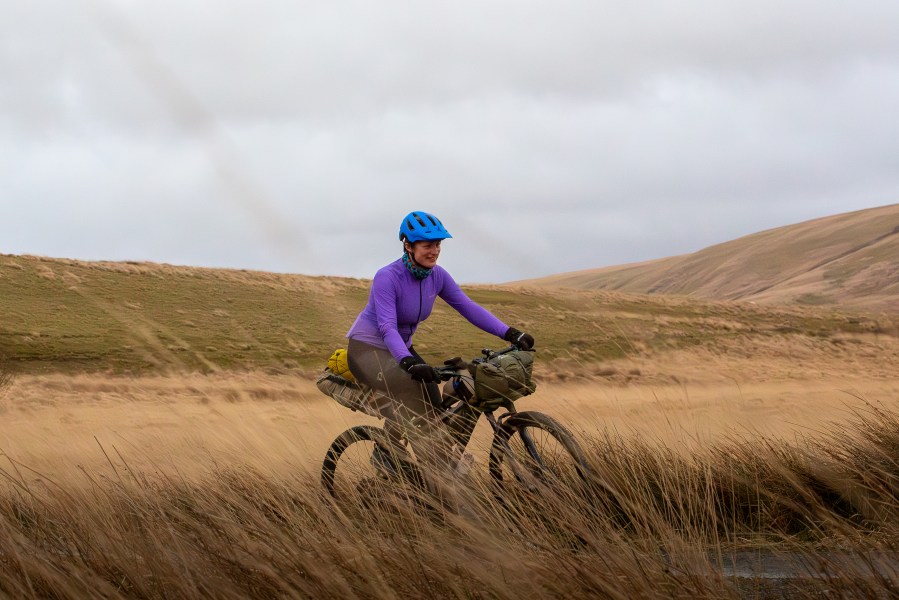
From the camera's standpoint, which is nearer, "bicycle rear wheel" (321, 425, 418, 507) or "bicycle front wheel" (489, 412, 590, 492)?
"bicycle front wheel" (489, 412, 590, 492)

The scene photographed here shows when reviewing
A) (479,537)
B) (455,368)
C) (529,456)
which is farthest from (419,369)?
(479,537)

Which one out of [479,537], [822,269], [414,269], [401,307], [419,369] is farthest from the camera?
[822,269]

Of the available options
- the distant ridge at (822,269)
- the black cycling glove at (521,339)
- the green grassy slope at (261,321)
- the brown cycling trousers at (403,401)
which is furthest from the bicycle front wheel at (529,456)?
the distant ridge at (822,269)

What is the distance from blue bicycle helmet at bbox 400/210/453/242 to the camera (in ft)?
18.4

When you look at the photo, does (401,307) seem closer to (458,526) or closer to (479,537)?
(458,526)

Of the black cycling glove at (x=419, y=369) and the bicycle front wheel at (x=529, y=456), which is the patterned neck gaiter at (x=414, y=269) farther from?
the bicycle front wheel at (x=529, y=456)

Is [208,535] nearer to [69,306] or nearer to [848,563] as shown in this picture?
[848,563]

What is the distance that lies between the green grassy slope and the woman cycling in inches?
672

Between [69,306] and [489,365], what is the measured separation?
3429 centimetres

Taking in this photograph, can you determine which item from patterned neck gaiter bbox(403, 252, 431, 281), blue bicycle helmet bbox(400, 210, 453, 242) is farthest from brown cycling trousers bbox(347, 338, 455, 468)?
blue bicycle helmet bbox(400, 210, 453, 242)

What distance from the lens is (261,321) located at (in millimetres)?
38188

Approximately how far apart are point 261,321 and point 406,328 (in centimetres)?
3312

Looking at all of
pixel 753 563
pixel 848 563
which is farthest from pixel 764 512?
pixel 848 563

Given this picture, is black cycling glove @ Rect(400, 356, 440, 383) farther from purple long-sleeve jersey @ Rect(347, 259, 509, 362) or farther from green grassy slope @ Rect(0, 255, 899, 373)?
green grassy slope @ Rect(0, 255, 899, 373)
